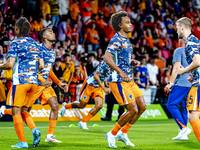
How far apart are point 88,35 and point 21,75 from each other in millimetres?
11649

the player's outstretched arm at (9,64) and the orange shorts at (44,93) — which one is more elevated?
the player's outstretched arm at (9,64)

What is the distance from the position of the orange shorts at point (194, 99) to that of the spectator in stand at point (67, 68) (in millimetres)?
8388

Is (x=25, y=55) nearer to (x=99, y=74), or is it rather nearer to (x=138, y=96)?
(x=138, y=96)

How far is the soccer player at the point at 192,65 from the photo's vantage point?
18.5 feet

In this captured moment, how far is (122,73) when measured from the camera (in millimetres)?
6250

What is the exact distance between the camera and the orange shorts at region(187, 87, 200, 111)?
6098 mm

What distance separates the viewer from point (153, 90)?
51.3 feet

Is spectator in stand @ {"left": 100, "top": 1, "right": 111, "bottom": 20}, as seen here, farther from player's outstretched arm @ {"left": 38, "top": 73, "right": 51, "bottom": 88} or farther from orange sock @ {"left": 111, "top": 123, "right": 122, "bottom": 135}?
orange sock @ {"left": 111, "top": 123, "right": 122, "bottom": 135}

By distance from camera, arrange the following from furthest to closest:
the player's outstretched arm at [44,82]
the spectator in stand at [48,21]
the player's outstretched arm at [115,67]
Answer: the spectator in stand at [48,21] < the player's outstretched arm at [44,82] < the player's outstretched arm at [115,67]

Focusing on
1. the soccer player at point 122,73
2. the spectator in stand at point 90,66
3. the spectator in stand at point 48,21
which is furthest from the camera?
the spectator in stand at point 48,21

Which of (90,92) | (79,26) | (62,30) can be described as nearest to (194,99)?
(90,92)

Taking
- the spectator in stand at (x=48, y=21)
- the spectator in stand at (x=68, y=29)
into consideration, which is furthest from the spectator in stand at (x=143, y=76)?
the spectator in stand at (x=48, y=21)

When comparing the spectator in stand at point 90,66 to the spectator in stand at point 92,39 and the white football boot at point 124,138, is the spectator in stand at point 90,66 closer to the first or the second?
the spectator in stand at point 92,39

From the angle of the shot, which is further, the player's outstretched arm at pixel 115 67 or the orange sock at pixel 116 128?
the orange sock at pixel 116 128
